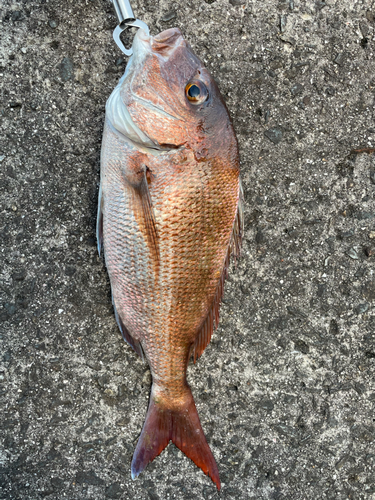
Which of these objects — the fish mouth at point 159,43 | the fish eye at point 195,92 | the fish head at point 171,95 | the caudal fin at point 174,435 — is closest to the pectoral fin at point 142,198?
the fish head at point 171,95

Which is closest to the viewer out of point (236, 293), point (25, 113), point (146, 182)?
point (146, 182)

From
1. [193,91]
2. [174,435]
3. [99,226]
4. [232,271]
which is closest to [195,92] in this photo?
[193,91]

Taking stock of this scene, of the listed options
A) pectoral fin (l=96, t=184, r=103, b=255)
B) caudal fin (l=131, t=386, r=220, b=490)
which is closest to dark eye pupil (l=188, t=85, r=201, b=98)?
pectoral fin (l=96, t=184, r=103, b=255)

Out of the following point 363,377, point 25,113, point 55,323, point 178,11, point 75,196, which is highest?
point 178,11

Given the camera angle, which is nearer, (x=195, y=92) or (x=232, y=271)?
(x=195, y=92)

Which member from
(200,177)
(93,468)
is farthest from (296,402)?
(200,177)

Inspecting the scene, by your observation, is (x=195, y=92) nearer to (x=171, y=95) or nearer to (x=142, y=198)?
(x=171, y=95)

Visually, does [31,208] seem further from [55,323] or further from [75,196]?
[55,323]
